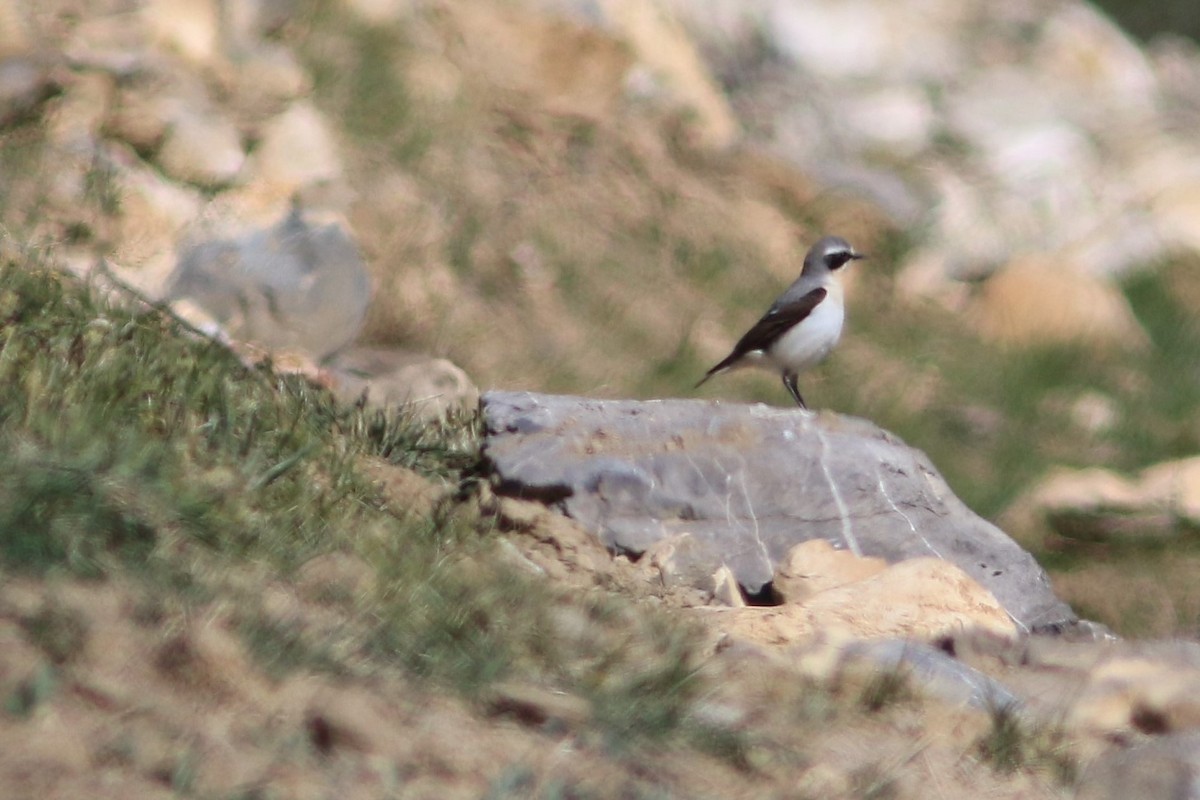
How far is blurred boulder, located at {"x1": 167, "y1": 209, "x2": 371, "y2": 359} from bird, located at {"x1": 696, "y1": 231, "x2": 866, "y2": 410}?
1.77 meters

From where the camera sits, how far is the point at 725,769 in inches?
130

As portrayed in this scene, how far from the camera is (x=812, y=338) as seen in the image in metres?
6.88

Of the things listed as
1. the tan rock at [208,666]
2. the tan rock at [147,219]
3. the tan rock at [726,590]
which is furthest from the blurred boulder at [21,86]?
the tan rock at [208,666]

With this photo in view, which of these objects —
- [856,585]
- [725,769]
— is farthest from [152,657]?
[856,585]

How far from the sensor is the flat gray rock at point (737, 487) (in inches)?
194

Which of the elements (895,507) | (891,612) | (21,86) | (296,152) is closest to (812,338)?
(895,507)

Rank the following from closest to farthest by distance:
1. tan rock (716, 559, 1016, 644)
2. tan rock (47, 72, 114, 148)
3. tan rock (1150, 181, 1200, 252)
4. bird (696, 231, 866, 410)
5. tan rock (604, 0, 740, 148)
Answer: tan rock (716, 559, 1016, 644) → bird (696, 231, 866, 410) → tan rock (47, 72, 114, 148) → tan rock (604, 0, 740, 148) → tan rock (1150, 181, 1200, 252)

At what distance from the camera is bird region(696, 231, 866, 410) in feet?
22.7

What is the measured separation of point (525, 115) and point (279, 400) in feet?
18.0

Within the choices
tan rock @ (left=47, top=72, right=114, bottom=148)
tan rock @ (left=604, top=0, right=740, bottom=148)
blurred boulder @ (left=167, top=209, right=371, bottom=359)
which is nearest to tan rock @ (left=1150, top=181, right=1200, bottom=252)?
tan rock @ (left=604, top=0, right=740, bottom=148)

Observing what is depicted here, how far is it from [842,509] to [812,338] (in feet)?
6.14

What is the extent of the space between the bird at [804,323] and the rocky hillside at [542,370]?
50.0 inches

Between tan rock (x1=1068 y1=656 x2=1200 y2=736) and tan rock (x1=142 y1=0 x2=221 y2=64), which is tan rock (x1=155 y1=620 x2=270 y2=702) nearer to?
tan rock (x1=1068 y1=656 x2=1200 y2=736)

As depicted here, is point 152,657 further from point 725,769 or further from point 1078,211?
point 1078,211
